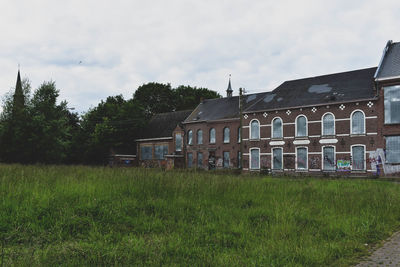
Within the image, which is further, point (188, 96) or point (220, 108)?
point (188, 96)

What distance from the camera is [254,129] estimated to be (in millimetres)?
37188

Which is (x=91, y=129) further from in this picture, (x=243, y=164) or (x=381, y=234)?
(x=381, y=234)

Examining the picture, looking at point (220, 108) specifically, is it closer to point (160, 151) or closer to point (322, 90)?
point (160, 151)

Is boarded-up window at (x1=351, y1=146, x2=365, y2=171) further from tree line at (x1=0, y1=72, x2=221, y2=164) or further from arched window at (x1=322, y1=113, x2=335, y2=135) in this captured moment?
tree line at (x1=0, y1=72, x2=221, y2=164)

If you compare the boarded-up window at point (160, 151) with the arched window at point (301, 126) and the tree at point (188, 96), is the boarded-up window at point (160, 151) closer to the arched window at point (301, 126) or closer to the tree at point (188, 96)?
the tree at point (188, 96)

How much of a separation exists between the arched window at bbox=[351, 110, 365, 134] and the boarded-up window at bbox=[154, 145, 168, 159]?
84.9 ft

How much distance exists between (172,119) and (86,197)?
43.2 metres

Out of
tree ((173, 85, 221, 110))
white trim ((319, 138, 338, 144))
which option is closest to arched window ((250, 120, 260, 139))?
white trim ((319, 138, 338, 144))

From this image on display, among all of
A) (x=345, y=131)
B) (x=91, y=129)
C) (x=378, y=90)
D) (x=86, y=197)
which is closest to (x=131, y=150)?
(x=91, y=129)

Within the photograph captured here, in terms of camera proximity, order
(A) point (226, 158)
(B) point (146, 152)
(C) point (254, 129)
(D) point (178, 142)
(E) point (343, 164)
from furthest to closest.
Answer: (B) point (146, 152) → (D) point (178, 142) → (A) point (226, 158) → (C) point (254, 129) → (E) point (343, 164)

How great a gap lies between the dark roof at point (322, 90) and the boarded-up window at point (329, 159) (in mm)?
4488

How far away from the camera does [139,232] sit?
6367 mm

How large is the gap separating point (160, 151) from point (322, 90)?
24543mm

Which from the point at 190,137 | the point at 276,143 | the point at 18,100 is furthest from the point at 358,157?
the point at 18,100
